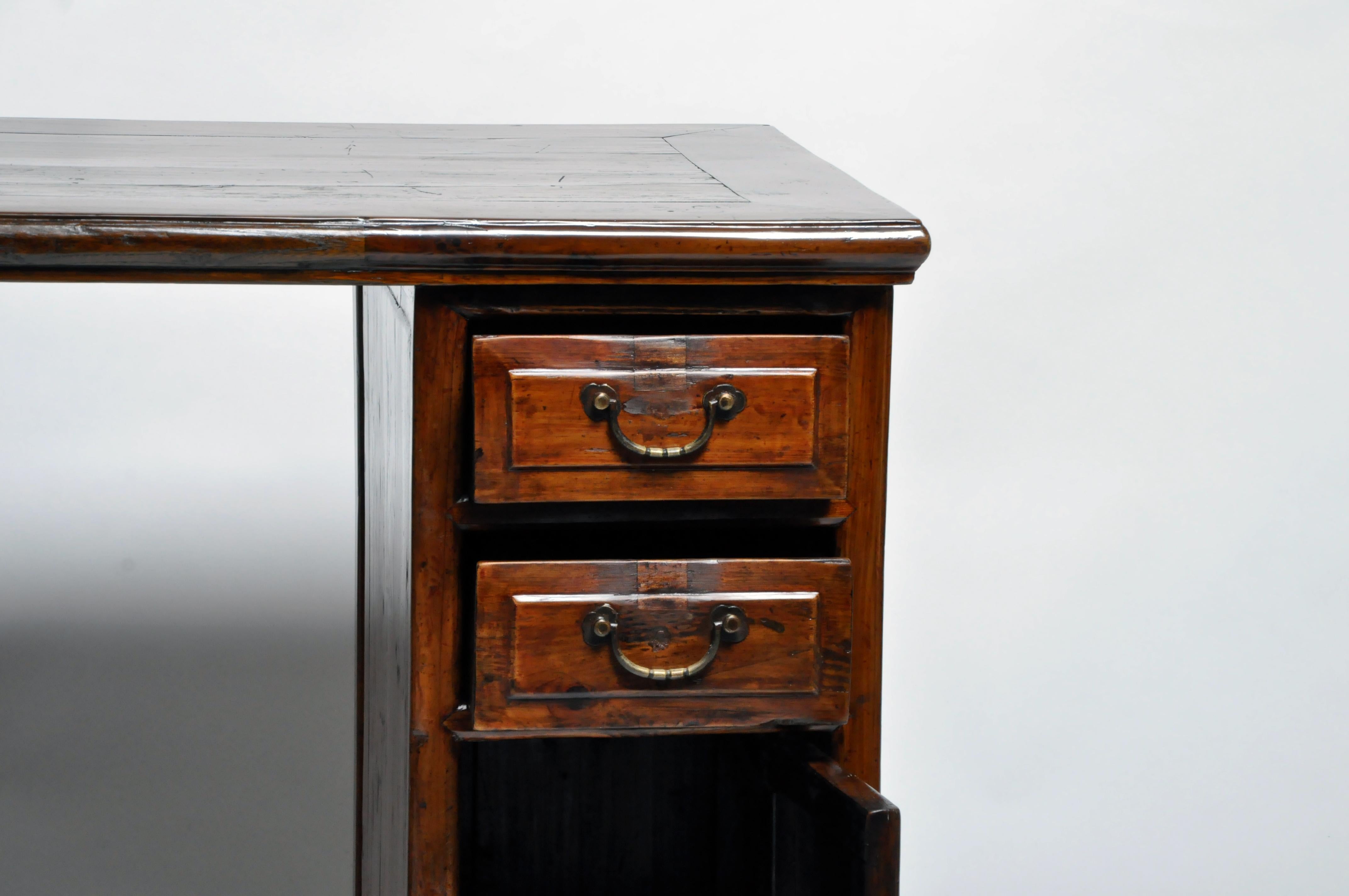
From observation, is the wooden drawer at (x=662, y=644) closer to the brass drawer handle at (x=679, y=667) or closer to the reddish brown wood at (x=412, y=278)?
the brass drawer handle at (x=679, y=667)

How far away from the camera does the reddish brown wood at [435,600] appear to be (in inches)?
36.8

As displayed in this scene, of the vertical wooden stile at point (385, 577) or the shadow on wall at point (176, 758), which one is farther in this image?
the shadow on wall at point (176, 758)

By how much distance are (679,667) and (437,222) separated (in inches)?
12.7

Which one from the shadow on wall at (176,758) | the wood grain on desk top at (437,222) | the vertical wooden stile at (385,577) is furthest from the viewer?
the shadow on wall at (176,758)

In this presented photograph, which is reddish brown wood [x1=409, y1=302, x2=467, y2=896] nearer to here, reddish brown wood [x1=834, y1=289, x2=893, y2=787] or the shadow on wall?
reddish brown wood [x1=834, y1=289, x2=893, y2=787]

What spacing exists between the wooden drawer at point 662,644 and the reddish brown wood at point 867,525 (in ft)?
0.07

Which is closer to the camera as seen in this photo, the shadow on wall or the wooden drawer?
the wooden drawer

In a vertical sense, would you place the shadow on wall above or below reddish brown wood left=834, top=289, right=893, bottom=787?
below

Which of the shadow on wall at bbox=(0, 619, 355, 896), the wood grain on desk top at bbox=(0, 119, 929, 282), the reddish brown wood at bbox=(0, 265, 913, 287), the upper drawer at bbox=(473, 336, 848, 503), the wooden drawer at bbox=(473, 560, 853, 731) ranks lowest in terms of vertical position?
the shadow on wall at bbox=(0, 619, 355, 896)

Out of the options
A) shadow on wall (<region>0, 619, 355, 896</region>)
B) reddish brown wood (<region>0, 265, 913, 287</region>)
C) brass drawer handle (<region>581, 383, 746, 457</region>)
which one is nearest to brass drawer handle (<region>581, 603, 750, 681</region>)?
brass drawer handle (<region>581, 383, 746, 457</region>)

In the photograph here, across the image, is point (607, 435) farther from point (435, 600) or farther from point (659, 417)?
point (435, 600)

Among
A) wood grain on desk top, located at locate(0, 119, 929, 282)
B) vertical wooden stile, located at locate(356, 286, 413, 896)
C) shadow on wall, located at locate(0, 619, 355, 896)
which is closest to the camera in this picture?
wood grain on desk top, located at locate(0, 119, 929, 282)

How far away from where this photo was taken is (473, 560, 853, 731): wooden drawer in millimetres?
940

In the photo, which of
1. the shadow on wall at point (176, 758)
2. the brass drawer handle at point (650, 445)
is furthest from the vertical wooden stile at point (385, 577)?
the shadow on wall at point (176, 758)
